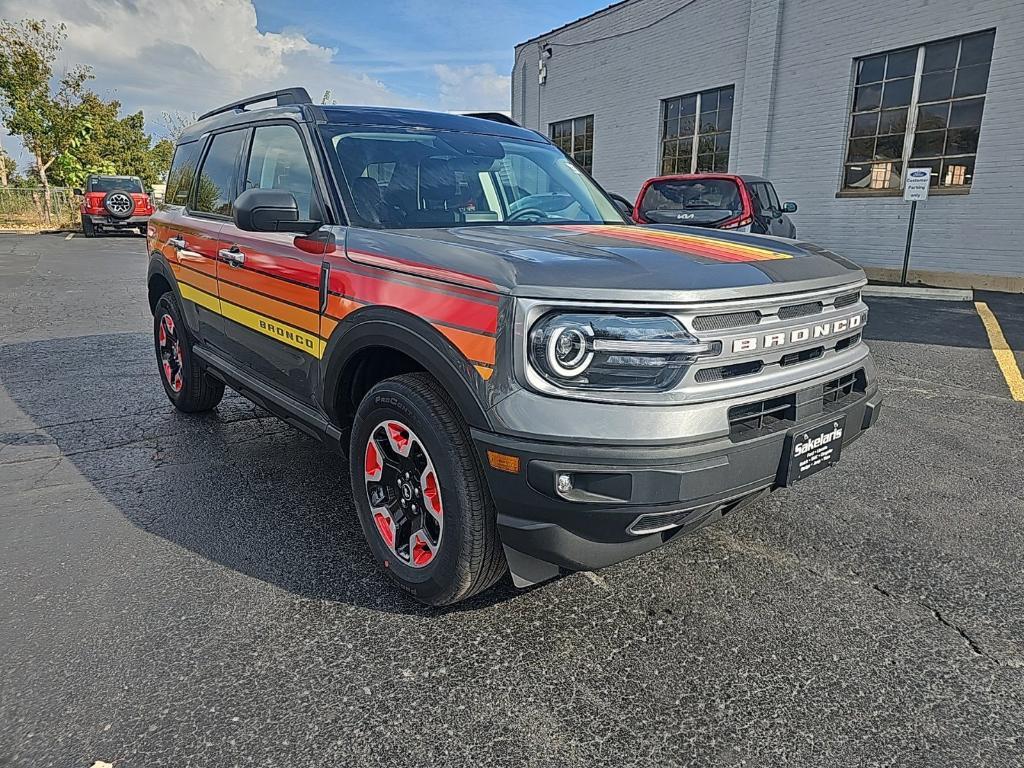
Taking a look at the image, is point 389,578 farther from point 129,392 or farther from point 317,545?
point 129,392

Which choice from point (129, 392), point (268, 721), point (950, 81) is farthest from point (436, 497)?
point (950, 81)

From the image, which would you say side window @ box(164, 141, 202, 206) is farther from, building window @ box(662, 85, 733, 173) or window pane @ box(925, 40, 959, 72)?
building window @ box(662, 85, 733, 173)

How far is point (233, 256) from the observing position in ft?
11.5

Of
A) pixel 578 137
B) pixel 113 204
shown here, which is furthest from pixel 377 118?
pixel 113 204

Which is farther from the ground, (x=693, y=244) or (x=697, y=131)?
(x=697, y=131)

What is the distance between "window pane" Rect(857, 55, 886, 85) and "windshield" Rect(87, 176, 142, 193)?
21173 mm

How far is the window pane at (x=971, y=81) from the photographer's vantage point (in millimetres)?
10586

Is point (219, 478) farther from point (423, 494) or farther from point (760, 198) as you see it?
point (760, 198)

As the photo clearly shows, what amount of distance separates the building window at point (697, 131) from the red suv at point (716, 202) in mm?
5028

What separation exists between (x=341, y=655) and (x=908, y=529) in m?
2.53

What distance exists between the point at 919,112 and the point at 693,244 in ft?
37.1

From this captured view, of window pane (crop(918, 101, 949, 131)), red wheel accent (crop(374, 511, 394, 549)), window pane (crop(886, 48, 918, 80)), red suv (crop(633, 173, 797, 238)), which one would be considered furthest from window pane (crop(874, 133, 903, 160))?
red wheel accent (crop(374, 511, 394, 549))

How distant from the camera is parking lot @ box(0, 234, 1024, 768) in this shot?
1.90 metres

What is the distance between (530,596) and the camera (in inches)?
102
